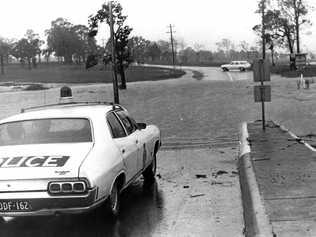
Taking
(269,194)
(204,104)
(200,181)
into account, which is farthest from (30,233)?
(204,104)

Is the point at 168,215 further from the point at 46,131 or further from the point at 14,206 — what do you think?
the point at 14,206

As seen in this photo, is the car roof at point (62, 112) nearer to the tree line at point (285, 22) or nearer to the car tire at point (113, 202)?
the car tire at point (113, 202)

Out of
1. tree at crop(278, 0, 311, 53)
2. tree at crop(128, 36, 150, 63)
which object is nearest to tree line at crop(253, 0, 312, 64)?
tree at crop(278, 0, 311, 53)

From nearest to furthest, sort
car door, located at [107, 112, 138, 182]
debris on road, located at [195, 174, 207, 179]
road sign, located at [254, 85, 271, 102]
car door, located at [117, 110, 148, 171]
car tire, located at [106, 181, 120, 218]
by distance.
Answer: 1. car tire, located at [106, 181, 120, 218]
2. car door, located at [107, 112, 138, 182]
3. car door, located at [117, 110, 148, 171]
4. debris on road, located at [195, 174, 207, 179]
5. road sign, located at [254, 85, 271, 102]

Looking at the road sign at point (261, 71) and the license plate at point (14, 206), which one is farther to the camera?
the road sign at point (261, 71)

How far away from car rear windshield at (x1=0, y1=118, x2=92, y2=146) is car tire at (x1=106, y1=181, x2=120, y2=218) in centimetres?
69

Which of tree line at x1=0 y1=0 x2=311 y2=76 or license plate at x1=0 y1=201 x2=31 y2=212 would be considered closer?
license plate at x1=0 y1=201 x2=31 y2=212

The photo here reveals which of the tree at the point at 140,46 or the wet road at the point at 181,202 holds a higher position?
the tree at the point at 140,46

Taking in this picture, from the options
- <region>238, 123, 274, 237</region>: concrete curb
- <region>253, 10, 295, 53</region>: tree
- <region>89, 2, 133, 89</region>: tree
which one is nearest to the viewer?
<region>238, 123, 274, 237</region>: concrete curb

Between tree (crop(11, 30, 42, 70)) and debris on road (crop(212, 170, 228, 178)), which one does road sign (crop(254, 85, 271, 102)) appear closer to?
debris on road (crop(212, 170, 228, 178))

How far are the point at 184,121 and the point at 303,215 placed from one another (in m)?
18.4

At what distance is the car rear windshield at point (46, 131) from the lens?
6.85 metres

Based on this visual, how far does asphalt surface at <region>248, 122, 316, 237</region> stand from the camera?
18.1ft

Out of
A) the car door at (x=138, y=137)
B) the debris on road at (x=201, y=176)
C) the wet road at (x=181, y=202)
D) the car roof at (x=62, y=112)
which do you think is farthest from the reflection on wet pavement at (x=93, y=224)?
the debris on road at (x=201, y=176)
